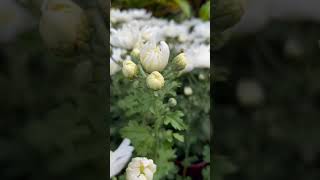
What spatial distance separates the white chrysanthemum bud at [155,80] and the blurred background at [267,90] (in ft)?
0.62

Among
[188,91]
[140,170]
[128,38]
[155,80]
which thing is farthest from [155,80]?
[188,91]

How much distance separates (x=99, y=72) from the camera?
0.48 metres

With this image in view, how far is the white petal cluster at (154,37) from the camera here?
3.42 feet

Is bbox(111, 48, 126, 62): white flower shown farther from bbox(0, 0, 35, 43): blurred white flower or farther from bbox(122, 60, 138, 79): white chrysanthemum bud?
Result: bbox(0, 0, 35, 43): blurred white flower

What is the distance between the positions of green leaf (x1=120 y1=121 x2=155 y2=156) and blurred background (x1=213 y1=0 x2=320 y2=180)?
0.32 m

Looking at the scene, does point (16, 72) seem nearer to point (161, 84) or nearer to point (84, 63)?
point (84, 63)

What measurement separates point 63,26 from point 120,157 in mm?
401

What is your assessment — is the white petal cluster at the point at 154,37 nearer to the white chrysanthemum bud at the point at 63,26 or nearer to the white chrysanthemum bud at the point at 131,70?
the white chrysanthemum bud at the point at 131,70

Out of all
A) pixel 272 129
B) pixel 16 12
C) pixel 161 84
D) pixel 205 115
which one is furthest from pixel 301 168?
pixel 205 115

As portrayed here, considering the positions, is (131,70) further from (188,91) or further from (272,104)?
(188,91)

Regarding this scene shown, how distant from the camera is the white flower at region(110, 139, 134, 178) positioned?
2.66 feet

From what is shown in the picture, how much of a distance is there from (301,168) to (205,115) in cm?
85

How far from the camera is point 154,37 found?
1.18m

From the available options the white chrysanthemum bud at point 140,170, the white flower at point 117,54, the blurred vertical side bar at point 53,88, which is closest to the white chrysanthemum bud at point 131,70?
the white chrysanthemum bud at point 140,170
